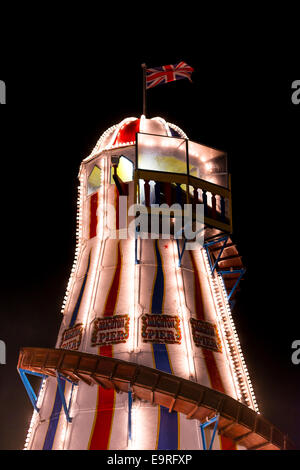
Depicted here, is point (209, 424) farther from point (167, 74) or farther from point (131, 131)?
point (167, 74)

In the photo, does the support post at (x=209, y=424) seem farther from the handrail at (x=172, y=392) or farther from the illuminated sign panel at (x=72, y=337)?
the illuminated sign panel at (x=72, y=337)

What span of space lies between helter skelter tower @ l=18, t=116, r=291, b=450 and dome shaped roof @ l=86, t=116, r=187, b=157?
0.07m

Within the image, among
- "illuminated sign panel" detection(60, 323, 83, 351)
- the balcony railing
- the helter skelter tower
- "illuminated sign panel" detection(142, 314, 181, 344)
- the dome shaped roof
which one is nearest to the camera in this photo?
the helter skelter tower

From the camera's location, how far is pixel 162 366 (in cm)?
2603

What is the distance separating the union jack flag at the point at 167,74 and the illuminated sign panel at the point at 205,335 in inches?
520

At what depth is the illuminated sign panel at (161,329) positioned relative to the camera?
2684cm

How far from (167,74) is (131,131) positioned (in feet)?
13.5

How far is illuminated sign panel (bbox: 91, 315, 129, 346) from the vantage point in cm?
2695

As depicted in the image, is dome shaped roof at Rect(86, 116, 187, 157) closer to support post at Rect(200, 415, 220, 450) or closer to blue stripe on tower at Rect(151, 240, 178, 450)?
blue stripe on tower at Rect(151, 240, 178, 450)

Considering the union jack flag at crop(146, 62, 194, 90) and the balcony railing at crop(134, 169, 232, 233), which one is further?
the union jack flag at crop(146, 62, 194, 90)

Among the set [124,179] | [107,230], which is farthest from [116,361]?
[124,179]

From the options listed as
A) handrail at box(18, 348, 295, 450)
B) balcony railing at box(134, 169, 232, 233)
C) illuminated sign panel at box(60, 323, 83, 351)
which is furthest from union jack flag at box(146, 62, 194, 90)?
handrail at box(18, 348, 295, 450)

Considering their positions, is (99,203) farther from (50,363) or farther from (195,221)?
(50,363)

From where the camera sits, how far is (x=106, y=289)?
28.8m
